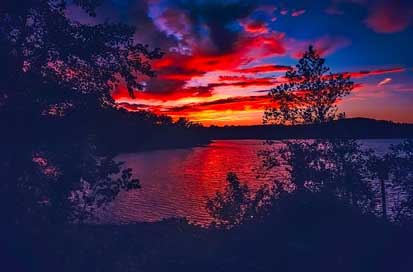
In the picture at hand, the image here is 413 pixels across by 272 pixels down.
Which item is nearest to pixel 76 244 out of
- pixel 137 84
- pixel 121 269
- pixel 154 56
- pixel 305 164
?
pixel 121 269

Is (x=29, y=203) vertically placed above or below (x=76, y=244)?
above

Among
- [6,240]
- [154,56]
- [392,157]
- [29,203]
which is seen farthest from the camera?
[392,157]

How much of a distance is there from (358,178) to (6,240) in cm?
2370

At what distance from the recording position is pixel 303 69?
2856 cm

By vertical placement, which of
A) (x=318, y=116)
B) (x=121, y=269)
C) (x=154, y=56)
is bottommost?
(x=121, y=269)

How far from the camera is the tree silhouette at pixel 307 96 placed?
92.7ft

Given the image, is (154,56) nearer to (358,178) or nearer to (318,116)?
(318,116)

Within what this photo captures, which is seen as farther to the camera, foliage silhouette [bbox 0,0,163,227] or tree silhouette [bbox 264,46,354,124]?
tree silhouette [bbox 264,46,354,124]

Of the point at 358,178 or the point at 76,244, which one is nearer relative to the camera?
the point at 76,244

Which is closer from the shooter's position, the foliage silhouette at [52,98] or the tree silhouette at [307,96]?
the foliage silhouette at [52,98]

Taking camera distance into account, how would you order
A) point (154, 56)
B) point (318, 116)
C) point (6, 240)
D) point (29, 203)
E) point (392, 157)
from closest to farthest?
point (6, 240), point (29, 203), point (154, 56), point (392, 157), point (318, 116)

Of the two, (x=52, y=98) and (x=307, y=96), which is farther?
(x=307, y=96)

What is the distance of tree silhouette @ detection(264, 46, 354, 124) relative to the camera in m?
28.2

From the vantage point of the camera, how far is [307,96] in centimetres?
2870
